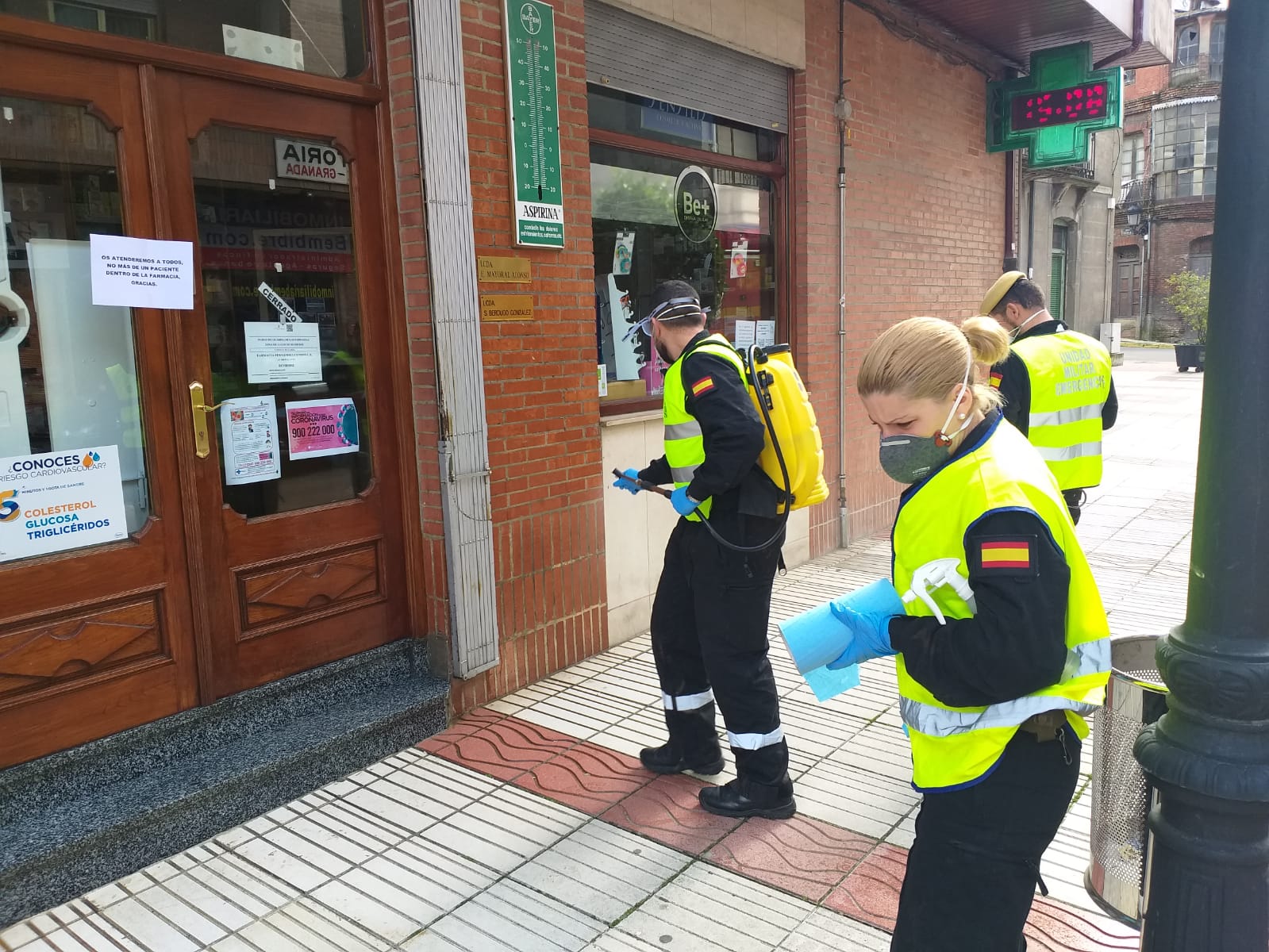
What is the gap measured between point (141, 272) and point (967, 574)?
321 centimetres

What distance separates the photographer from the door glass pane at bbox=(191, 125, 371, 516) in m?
3.94

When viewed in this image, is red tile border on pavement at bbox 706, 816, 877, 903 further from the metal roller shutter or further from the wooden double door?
the metal roller shutter

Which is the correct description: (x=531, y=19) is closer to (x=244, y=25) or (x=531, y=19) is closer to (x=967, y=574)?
(x=244, y=25)

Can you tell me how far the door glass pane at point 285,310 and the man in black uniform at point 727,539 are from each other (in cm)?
156

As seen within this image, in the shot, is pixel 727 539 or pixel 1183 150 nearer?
pixel 727 539

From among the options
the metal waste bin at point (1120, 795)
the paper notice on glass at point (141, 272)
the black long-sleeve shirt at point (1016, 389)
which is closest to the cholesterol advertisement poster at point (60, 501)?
the paper notice on glass at point (141, 272)

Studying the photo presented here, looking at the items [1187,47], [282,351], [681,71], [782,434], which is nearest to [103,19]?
[282,351]

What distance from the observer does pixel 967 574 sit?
1.88 m

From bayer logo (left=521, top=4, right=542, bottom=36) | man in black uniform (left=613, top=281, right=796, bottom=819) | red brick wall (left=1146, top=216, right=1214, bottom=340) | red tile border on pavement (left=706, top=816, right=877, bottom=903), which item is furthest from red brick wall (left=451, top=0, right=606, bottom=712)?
red brick wall (left=1146, top=216, right=1214, bottom=340)

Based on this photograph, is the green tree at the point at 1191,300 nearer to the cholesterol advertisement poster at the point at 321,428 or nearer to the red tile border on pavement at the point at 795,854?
the red tile border on pavement at the point at 795,854

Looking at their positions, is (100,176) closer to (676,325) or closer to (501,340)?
(501,340)

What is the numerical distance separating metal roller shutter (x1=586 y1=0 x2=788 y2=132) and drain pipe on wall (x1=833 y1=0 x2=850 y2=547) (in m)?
0.65

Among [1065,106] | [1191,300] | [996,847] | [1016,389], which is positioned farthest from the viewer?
[1191,300]

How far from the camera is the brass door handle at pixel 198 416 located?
381 centimetres
